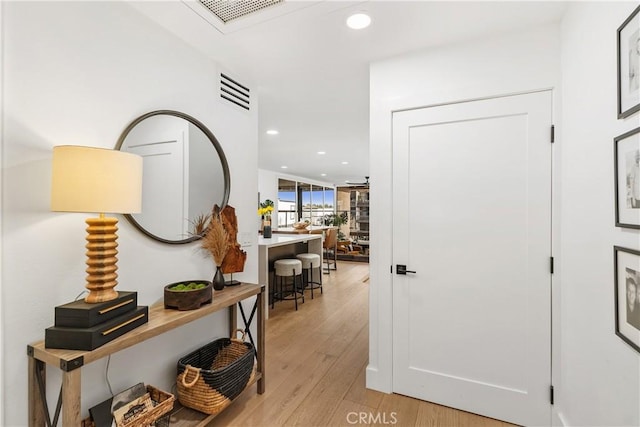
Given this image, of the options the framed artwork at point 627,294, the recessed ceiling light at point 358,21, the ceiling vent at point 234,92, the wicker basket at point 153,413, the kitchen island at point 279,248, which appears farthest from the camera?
the kitchen island at point 279,248

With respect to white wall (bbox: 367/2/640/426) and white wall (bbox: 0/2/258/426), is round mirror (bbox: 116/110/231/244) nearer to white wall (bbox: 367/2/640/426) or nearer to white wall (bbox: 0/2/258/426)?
white wall (bbox: 0/2/258/426)

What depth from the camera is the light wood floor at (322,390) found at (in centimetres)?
189

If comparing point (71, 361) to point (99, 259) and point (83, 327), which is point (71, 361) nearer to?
point (83, 327)

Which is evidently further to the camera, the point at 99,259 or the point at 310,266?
the point at 310,266

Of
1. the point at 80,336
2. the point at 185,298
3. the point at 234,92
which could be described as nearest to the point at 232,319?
the point at 185,298

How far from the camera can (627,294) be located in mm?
1096

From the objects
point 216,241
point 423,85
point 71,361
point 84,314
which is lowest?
point 71,361

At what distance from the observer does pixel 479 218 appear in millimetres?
1941

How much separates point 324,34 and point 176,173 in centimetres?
129

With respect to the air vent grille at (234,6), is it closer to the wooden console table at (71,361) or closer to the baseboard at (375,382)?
the wooden console table at (71,361)

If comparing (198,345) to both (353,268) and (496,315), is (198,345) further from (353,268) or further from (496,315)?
(353,268)

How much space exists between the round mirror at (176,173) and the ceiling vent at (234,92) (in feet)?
1.29

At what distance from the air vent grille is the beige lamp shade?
1.01m

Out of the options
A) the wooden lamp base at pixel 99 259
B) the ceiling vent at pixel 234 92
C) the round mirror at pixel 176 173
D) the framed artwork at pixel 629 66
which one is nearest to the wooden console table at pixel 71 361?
the wooden lamp base at pixel 99 259
